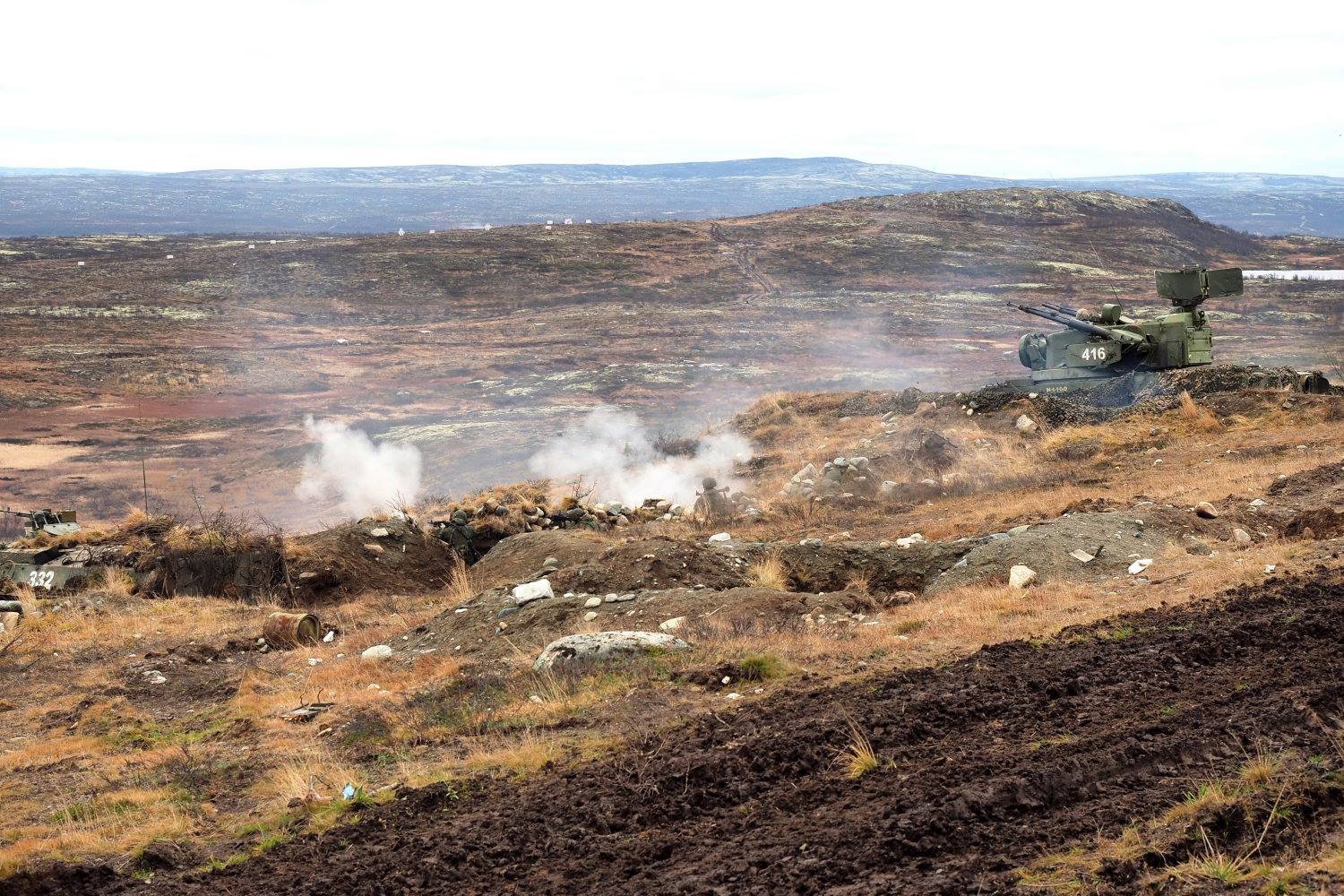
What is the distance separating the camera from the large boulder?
31.1 ft

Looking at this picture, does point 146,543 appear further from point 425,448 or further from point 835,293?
point 835,293

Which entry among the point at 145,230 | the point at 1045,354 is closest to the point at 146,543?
the point at 1045,354

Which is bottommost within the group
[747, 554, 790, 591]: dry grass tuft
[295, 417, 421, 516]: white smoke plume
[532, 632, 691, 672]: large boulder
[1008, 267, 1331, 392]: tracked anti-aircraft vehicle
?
[295, 417, 421, 516]: white smoke plume

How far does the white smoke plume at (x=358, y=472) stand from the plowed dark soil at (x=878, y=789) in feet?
61.9

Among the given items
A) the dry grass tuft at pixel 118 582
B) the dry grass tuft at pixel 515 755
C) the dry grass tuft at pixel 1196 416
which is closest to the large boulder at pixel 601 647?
the dry grass tuft at pixel 515 755

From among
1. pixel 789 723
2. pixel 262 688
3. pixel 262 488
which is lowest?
pixel 262 488

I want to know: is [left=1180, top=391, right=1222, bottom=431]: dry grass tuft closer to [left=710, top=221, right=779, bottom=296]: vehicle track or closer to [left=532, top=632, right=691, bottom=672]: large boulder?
[left=532, top=632, right=691, bottom=672]: large boulder

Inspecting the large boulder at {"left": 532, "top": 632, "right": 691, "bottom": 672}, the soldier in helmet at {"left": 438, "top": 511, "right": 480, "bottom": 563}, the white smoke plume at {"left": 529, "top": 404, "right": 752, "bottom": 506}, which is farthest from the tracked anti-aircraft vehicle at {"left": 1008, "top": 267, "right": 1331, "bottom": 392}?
the large boulder at {"left": 532, "top": 632, "right": 691, "bottom": 672}

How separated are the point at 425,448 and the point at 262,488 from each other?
4525 mm

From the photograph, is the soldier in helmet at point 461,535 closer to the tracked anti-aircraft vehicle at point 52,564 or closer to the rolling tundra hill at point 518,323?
the tracked anti-aircraft vehicle at point 52,564

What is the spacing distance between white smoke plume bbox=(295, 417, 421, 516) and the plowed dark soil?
1887 cm

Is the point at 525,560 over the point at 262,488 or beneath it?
over

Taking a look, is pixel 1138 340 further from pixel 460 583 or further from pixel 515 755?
pixel 515 755

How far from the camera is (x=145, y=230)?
13612cm
